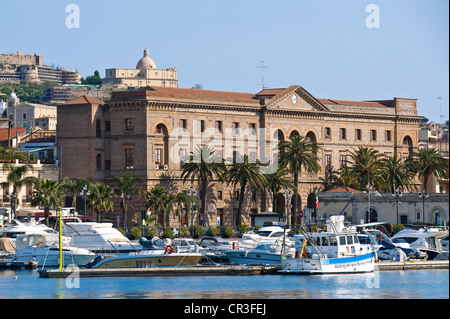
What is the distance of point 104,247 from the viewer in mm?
93562

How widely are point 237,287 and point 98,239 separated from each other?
924 inches

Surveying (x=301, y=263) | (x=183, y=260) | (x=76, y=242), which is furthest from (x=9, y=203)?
(x=301, y=263)

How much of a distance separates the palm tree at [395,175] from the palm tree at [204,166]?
19057 mm

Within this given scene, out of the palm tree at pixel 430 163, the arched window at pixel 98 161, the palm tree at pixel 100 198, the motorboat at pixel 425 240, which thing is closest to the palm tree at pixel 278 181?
the palm tree at pixel 430 163

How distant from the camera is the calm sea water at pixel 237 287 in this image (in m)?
68.9

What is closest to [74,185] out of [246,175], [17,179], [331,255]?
[17,179]

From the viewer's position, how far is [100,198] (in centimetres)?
11750

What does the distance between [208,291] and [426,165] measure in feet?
229

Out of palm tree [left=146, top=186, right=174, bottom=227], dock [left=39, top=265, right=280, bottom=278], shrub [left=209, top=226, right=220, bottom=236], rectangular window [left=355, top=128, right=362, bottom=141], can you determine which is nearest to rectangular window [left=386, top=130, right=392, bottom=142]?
rectangular window [left=355, top=128, right=362, bottom=141]

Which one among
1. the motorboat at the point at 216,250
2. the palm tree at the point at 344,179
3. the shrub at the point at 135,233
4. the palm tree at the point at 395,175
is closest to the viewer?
the motorboat at the point at 216,250

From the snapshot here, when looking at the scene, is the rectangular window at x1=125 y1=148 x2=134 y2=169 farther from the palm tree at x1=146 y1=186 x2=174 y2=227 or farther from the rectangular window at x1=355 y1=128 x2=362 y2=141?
the rectangular window at x1=355 y1=128 x2=362 y2=141

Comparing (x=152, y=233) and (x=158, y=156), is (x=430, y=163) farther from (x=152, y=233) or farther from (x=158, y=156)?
(x=152, y=233)

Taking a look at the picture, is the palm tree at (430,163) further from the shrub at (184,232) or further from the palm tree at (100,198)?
the palm tree at (100,198)
